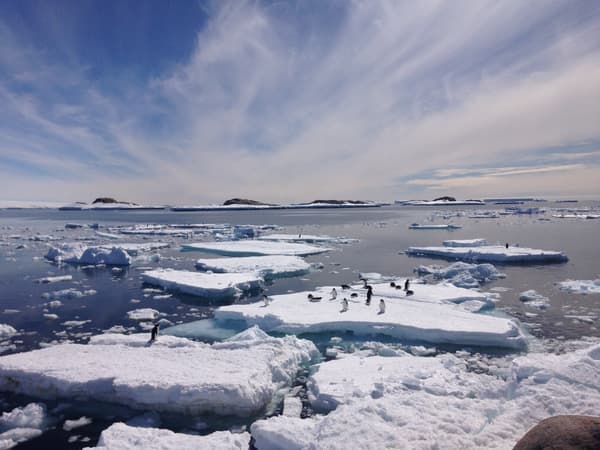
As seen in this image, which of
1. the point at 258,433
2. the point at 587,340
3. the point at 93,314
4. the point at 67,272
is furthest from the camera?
the point at 67,272

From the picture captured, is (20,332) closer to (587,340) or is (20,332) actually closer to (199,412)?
(199,412)

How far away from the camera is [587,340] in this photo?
10.5 m

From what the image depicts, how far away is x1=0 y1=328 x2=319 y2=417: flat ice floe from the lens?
694cm

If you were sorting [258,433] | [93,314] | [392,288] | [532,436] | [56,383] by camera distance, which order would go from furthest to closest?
[392,288], [93,314], [56,383], [258,433], [532,436]

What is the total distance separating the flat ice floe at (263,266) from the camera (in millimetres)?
20656

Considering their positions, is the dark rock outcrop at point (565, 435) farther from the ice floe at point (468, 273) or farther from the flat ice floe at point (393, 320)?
the ice floe at point (468, 273)

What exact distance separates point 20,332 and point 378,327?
10815 millimetres

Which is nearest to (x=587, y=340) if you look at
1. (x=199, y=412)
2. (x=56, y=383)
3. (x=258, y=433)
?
(x=258, y=433)

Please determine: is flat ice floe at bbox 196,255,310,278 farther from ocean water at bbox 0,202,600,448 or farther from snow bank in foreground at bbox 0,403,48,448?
snow bank in foreground at bbox 0,403,48,448

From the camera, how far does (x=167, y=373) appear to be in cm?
A: 748

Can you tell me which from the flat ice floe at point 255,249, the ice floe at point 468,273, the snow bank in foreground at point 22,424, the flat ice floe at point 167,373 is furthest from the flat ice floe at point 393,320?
the flat ice floe at point 255,249

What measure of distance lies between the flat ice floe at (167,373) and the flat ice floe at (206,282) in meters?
6.52

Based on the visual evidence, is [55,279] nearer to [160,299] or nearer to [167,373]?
[160,299]

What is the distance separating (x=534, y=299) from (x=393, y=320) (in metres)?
7.54
